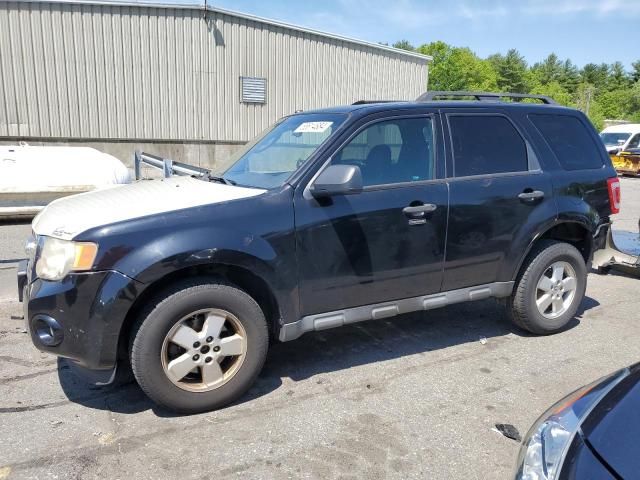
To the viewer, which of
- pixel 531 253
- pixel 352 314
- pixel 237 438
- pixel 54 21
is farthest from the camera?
pixel 54 21

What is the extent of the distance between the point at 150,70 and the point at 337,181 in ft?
47.9

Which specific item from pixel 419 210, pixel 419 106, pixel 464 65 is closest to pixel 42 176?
pixel 419 106

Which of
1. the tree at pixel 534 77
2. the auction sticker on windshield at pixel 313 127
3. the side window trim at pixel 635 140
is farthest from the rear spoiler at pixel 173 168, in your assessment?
the tree at pixel 534 77

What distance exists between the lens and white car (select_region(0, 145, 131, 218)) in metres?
8.87

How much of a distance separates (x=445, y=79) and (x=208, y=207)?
7225 cm

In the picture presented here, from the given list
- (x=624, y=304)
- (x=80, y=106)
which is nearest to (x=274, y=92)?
(x=80, y=106)

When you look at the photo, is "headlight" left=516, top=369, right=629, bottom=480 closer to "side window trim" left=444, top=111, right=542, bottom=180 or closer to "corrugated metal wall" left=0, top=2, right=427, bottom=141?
"side window trim" left=444, top=111, right=542, bottom=180

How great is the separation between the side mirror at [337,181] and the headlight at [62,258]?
1.38 metres

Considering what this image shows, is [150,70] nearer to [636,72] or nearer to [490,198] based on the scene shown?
[490,198]

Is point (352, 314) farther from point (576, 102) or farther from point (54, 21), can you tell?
point (576, 102)

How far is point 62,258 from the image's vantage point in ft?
9.75

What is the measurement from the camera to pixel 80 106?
15633 mm

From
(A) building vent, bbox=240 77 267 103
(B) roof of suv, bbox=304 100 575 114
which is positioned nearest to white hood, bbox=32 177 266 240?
(B) roof of suv, bbox=304 100 575 114

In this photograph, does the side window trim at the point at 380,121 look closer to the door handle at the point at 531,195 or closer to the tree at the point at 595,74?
the door handle at the point at 531,195
